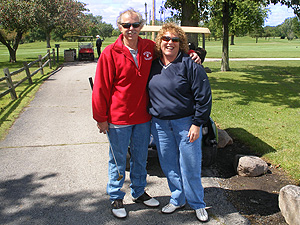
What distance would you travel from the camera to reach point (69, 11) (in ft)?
82.9

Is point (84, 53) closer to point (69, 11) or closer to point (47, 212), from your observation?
point (69, 11)

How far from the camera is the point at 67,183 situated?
389 cm

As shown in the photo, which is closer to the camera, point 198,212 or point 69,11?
point 198,212

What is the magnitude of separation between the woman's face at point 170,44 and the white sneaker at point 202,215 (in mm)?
1607

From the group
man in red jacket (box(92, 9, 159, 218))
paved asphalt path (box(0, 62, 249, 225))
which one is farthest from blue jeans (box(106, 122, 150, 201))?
paved asphalt path (box(0, 62, 249, 225))

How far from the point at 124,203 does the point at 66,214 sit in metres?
0.65

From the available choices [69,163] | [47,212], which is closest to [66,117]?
[69,163]

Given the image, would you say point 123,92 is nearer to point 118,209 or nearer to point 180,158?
point 180,158

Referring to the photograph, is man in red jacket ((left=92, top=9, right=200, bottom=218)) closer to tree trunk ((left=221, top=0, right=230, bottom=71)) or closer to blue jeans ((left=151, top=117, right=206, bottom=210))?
blue jeans ((left=151, top=117, right=206, bottom=210))

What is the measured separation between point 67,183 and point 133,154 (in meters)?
1.20

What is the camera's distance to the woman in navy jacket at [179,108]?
283cm

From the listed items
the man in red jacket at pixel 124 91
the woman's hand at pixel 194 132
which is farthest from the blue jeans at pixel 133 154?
the woman's hand at pixel 194 132

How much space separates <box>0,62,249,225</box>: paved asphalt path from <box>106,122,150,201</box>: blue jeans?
25 centimetres

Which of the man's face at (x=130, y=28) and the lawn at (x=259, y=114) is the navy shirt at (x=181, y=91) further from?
the lawn at (x=259, y=114)
